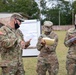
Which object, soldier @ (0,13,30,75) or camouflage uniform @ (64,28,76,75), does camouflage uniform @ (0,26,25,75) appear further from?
camouflage uniform @ (64,28,76,75)

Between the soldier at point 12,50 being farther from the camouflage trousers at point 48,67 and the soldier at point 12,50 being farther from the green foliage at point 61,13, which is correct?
the green foliage at point 61,13

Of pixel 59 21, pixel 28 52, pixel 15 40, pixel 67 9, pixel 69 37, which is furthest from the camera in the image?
pixel 67 9

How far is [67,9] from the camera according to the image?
247ft

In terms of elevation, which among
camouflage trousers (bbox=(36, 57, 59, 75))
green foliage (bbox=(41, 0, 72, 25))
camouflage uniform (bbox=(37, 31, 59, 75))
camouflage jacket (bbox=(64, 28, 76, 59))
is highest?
camouflage jacket (bbox=(64, 28, 76, 59))

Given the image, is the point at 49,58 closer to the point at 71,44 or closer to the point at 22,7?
the point at 71,44

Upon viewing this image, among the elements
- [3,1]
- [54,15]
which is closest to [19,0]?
[3,1]

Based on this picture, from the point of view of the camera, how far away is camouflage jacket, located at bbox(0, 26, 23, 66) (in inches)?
→ 240

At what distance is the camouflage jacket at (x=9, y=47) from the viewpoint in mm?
6098

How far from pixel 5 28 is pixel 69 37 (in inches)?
77.8

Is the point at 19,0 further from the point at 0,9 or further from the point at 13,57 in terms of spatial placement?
the point at 13,57

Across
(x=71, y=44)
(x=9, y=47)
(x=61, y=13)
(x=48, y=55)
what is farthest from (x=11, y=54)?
(x=61, y=13)

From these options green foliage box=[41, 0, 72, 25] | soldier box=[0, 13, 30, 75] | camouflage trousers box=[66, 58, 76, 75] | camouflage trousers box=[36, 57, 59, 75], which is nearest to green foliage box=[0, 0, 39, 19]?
green foliage box=[41, 0, 72, 25]

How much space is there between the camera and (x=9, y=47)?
6168 mm

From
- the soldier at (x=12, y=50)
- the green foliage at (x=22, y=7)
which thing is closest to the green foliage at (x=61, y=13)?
→ the green foliage at (x=22, y=7)
